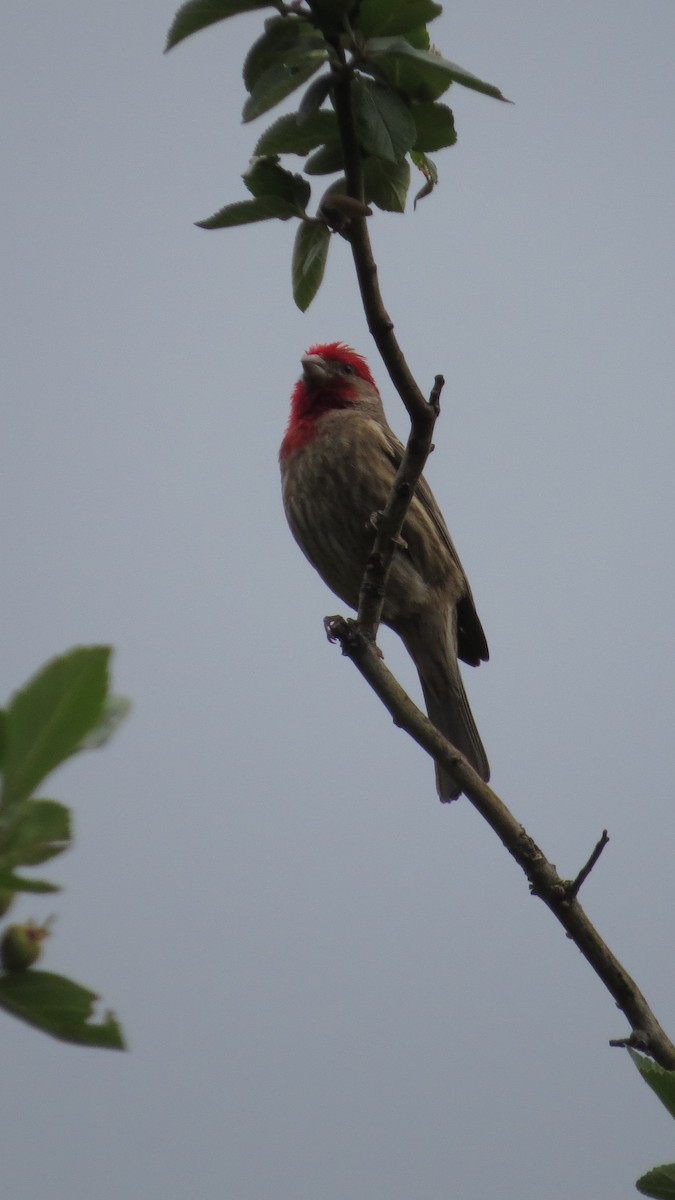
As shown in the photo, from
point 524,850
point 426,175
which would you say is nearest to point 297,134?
point 426,175

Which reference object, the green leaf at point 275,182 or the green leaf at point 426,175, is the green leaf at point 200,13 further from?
the green leaf at point 426,175

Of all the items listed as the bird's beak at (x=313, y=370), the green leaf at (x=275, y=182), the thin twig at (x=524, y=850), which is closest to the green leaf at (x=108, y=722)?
the green leaf at (x=275, y=182)

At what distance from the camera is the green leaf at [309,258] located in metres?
2.72

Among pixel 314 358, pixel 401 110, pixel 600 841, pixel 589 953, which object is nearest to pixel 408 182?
pixel 401 110

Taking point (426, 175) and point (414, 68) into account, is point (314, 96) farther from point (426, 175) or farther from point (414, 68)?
point (426, 175)

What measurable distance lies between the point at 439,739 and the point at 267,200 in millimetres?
2095

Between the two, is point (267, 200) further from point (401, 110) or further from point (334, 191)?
point (401, 110)

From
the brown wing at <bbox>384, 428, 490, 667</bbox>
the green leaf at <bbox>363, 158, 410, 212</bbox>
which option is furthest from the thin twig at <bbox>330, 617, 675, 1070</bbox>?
the brown wing at <bbox>384, 428, 490, 667</bbox>

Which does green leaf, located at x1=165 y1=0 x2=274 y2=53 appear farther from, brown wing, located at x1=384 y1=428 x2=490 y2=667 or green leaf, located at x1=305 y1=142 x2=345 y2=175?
brown wing, located at x1=384 y1=428 x2=490 y2=667

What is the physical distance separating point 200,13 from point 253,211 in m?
0.51

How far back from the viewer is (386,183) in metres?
2.71

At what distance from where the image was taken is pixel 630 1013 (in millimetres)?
3359

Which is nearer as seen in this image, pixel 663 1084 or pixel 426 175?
pixel 663 1084

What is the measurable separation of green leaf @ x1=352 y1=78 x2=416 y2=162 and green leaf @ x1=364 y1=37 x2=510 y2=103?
0.04m
